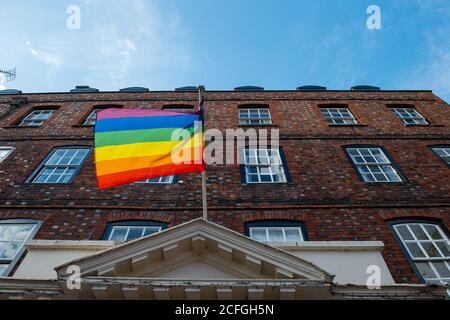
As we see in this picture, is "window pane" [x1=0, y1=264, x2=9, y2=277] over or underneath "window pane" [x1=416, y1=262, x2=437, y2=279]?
over

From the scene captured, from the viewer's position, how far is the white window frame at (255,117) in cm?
1421

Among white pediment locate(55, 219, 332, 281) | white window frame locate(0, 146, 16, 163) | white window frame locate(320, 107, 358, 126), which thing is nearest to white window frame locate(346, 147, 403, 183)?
white window frame locate(320, 107, 358, 126)

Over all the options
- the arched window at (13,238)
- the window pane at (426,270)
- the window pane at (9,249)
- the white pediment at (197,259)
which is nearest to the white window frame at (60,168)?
the arched window at (13,238)

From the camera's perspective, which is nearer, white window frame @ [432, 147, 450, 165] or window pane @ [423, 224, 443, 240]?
window pane @ [423, 224, 443, 240]

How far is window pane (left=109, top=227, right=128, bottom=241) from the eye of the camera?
8797 millimetres

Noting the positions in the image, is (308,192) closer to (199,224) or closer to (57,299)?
(199,224)

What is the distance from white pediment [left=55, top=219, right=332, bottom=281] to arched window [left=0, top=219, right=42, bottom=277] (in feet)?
11.0

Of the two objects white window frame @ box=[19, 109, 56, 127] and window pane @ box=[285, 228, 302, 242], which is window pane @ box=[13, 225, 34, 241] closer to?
white window frame @ box=[19, 109, 56, 127]

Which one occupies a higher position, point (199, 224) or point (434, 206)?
point (434, 206)

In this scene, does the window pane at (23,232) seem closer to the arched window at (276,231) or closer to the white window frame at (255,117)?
the arched window at (276,231)

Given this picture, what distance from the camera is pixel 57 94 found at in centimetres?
1667

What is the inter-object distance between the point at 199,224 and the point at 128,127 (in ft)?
10.00
